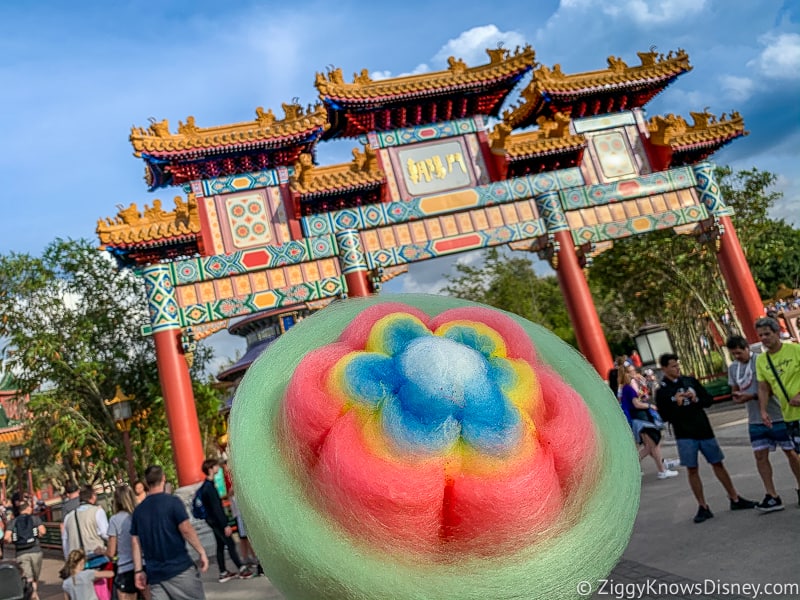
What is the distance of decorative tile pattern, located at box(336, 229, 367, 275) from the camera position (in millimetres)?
10805

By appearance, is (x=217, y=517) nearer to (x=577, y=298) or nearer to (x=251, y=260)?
(x=251, y=260)

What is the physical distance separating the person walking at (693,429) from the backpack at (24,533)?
7047 millimetres

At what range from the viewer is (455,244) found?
36.8 feet

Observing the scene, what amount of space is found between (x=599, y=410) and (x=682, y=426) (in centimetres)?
420

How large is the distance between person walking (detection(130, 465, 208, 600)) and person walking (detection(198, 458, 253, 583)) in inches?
81.7

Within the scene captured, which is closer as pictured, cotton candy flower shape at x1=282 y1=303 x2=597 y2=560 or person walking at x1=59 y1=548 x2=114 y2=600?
cotton candy flower shape at x1=282 y1=303 x2=597 y2=560

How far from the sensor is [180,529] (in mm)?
3547

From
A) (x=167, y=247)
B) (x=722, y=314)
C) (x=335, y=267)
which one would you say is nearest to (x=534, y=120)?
(x=335, y=267)

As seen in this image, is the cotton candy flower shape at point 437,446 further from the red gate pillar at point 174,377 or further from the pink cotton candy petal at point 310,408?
the red gate pillar at point 174,377

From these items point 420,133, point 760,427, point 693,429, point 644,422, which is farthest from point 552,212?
point 760,427

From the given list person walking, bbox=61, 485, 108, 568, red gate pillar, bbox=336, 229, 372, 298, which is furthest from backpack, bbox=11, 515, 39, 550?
red gate pillar, bbox=336, 229, 372, 298

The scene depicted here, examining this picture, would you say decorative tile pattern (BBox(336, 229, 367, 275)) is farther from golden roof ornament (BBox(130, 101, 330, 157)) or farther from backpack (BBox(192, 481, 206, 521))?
backpack (BBox(192, 481, 206, 521))

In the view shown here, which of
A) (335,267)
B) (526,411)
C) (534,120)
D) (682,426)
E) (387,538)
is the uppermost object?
(534,120)

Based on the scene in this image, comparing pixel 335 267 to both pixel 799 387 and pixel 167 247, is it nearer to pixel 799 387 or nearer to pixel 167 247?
pixel 167 247
